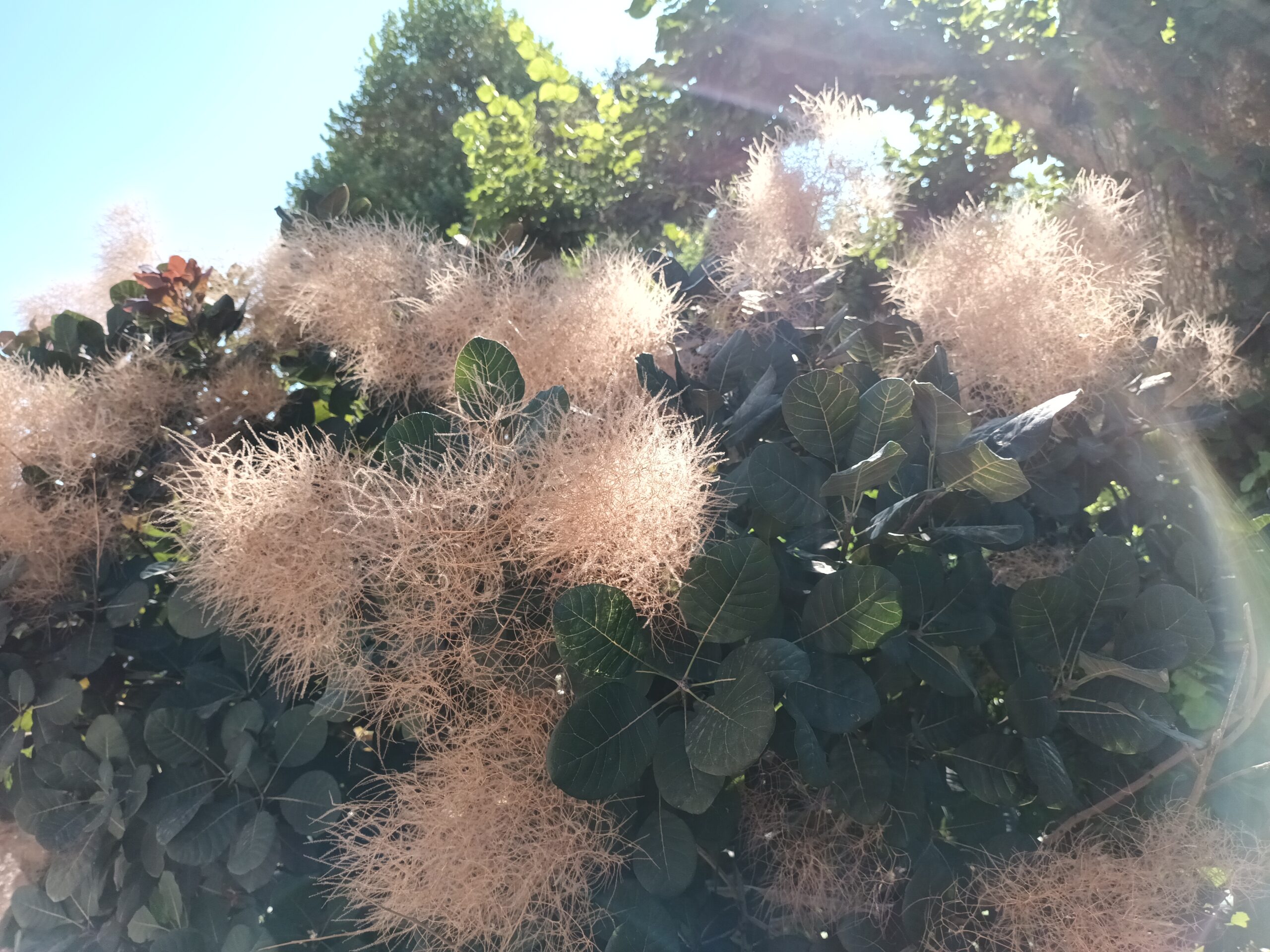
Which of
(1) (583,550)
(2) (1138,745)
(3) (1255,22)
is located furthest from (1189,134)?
(1) (583,550)

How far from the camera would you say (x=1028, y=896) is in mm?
803

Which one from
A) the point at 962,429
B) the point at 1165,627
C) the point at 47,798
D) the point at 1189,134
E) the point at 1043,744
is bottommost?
the point at 47,798

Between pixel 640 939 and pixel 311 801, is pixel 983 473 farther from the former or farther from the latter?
pixel 311 801

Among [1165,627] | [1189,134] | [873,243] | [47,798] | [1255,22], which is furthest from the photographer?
[873,243]

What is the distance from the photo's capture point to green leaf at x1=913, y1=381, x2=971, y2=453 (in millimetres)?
829

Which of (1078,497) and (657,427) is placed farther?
(1078,497)

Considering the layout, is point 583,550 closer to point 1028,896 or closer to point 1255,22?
point 1028,896

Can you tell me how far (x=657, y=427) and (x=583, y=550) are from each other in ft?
0.45

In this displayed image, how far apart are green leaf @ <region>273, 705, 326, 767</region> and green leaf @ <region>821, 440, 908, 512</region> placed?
2.18 feet

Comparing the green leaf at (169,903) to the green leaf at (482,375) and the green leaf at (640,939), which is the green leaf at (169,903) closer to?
the green leaf at (640,939)

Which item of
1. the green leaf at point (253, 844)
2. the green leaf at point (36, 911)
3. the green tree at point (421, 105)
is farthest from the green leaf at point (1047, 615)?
the green tree at point (421, 105)

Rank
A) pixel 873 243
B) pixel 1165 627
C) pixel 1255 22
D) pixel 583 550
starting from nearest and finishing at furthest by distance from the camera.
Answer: pixel 583 550, pixel 1165 627, pixel 1255 22, pixel 873 243

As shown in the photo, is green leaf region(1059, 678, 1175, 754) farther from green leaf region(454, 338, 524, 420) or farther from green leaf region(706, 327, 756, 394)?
green leaf region(454, 338, 524, 420)

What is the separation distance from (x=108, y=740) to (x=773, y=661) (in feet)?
3.03
